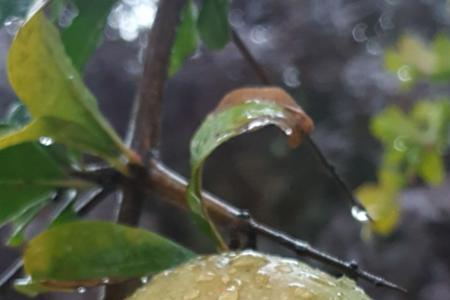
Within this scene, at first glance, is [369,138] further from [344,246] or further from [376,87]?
[344,246]

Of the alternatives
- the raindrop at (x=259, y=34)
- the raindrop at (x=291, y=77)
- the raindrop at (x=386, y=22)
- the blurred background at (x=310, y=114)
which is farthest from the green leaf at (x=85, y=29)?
the raindrop at (x=386, y=22)

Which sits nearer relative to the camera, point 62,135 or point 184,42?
point 62,135

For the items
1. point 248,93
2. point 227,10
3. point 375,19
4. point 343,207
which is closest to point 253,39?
point 375,19

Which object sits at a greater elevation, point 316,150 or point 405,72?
point 316,150

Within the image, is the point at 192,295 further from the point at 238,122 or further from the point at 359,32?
the point at 359,32

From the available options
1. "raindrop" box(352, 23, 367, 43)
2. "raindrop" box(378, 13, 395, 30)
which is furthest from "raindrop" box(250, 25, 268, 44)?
"raindrop" box(378, 13, 395, 30)

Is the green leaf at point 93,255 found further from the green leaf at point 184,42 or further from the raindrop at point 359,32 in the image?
the raindrop at point 359,32

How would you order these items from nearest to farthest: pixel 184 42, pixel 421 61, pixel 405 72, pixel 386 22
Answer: pixel 184 42, pixel 421 61, pixel 405 72, pixel 386 22

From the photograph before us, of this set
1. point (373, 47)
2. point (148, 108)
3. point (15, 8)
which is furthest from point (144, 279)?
point (373, 47)
